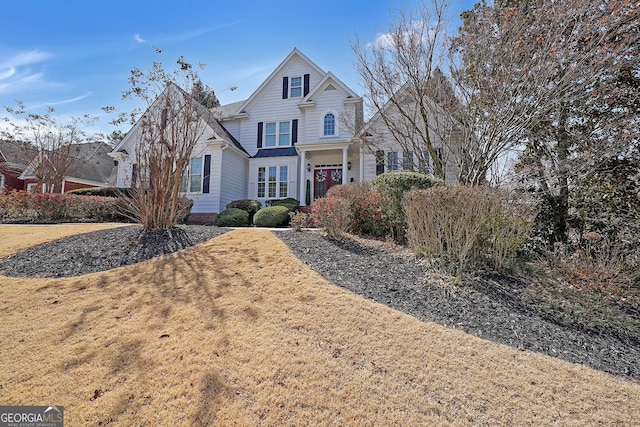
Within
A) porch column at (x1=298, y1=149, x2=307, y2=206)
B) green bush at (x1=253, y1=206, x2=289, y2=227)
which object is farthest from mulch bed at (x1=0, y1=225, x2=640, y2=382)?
porch column at (x1=298, y1=149, x2=307, y2=206)

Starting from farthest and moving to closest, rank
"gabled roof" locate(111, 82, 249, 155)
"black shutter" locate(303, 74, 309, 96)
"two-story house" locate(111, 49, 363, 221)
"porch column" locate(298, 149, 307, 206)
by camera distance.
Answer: "black shutter" locate(303, 74, 309, 96) < "two-story house" locate(111, 49, 363, 221) < "porch column" locate(298, 149, 307, 206) < "gabled roof" locate(111, 82, 249, 155)

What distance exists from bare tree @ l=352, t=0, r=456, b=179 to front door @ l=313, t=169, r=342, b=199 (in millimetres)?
5523

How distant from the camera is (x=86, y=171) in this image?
23.2 meters

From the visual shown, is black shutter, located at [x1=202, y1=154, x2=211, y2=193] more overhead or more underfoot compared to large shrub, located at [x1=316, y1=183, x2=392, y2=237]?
more overhead

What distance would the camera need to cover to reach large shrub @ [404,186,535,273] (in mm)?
5000

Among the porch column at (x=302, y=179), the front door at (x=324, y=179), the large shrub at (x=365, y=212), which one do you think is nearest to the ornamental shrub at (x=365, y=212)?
the large shrub at (x=365, y=212)

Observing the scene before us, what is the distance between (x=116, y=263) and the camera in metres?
5.55

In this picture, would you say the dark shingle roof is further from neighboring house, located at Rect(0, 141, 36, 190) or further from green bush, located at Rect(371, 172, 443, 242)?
neighboring house, located at Rect(0, 141, 36, 190)

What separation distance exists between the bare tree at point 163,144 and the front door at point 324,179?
893 centimetres

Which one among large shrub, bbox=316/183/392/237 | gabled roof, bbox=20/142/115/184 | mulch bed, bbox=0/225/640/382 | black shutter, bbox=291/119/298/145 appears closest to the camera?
mulch bed, bbox=0/225/640/382

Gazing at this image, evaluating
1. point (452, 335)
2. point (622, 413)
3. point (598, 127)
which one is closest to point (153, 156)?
point (452, 335)

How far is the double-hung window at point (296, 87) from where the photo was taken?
16938 millimetres

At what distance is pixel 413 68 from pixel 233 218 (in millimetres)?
9056

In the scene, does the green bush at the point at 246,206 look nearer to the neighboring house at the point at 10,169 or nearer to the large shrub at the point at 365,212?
the large shrub at the point at 365,212
